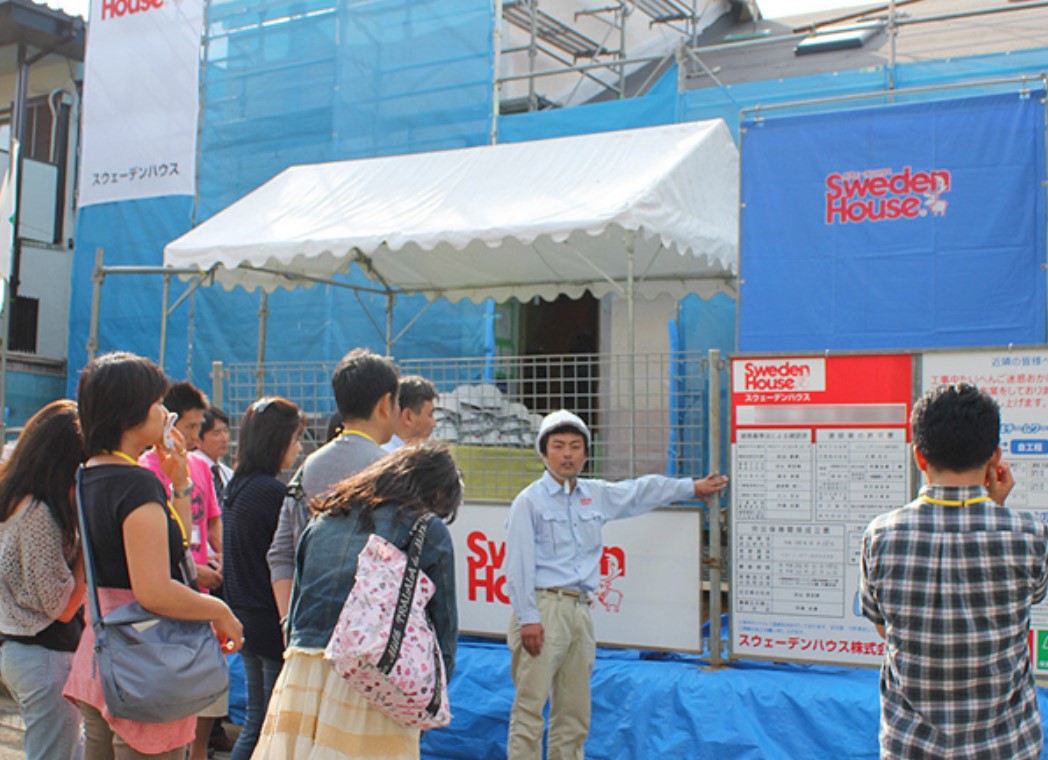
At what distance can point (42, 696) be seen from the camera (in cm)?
353

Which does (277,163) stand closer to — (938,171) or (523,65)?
(523,65)

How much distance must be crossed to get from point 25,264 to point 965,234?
476 inches

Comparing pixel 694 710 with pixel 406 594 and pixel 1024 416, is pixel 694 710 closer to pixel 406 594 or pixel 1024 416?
pixel 1024 416

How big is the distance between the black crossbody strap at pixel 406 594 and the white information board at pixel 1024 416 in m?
2.72

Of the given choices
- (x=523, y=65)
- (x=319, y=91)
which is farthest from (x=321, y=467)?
(x=523, y=65)

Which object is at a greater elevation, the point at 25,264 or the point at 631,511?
the point at 25,264

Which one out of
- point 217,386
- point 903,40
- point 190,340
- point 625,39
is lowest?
point 217,386

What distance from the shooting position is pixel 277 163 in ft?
37.4

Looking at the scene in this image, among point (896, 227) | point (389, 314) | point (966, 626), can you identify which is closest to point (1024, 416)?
point (896, 227)

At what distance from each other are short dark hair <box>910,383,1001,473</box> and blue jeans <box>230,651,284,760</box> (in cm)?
263

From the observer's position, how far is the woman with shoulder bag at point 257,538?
167 inches

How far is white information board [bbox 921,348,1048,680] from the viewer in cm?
438

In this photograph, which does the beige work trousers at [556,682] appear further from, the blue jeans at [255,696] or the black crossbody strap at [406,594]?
the black crossbody strap at [406,594]

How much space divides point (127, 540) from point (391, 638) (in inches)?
32.3
